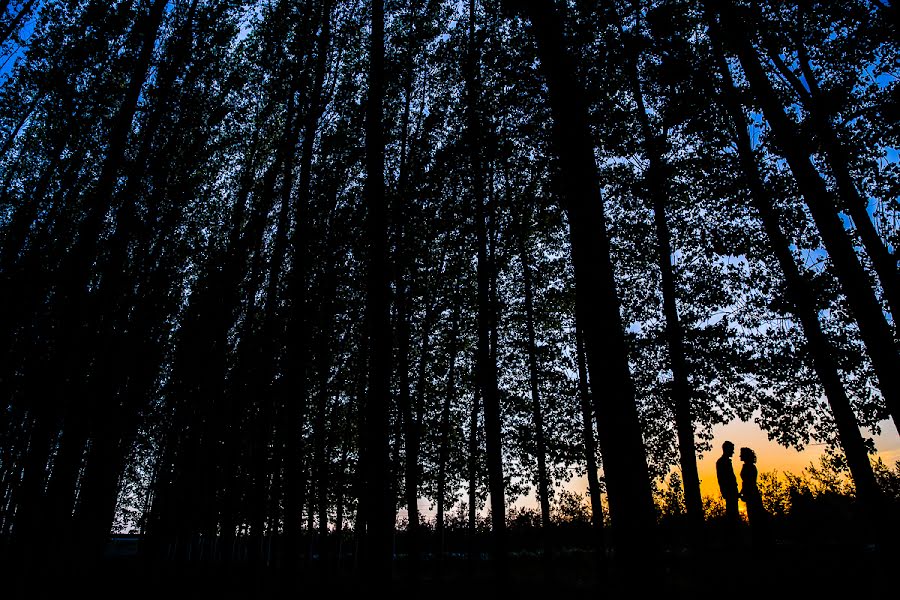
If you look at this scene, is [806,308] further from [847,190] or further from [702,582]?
[702,582]

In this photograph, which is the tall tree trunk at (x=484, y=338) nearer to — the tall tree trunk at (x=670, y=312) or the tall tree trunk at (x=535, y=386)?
the tall tree trunk at (x=535, y=386)

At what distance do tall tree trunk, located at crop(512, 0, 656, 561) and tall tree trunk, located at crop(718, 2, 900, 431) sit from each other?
20.1 ft

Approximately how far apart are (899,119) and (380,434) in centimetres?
1191

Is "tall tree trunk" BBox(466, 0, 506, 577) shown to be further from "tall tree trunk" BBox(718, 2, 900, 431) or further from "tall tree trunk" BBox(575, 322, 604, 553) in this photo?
"tall tree trunk" BBox(718, 2, 900, 431)

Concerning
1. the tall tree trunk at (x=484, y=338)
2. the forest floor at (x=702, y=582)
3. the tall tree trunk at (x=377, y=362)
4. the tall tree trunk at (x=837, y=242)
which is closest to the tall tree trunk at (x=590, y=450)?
the forest floor at (x=702, y=582)

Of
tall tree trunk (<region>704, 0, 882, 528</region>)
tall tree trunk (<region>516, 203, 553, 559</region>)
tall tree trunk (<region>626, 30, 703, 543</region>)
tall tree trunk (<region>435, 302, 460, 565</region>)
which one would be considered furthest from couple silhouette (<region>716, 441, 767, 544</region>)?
tall tree trunk (<region>435, 302, 460, 565</region>)

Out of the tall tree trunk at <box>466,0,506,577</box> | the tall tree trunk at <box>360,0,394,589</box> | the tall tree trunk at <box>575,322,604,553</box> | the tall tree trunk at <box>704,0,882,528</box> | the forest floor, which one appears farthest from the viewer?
the tall tree trunk at <box>575,322,604,553</box>

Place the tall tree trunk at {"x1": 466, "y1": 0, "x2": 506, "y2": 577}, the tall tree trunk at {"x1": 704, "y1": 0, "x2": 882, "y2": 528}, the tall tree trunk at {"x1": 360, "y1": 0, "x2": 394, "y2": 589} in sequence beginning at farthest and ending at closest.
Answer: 1. the tall tree trunk at {"x1": 466, "y1": 0, "x2": 506, "y2": 577}
2. the tall tree trunk at {"x1": 704, "y1": 0, "x2": 882, "y2": 528}
3. the tall tree trunk at {"x1": 360, "y1": 0, "x2": 394, "y2": 589}

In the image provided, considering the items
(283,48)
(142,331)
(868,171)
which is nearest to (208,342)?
(142,331)

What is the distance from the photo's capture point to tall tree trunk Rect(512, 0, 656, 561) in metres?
4.26

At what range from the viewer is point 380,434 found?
7.52 metres

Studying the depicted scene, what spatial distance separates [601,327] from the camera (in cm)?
486

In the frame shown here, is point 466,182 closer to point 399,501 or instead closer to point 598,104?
point 598,104

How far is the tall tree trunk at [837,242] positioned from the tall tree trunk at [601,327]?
20.1 ft
